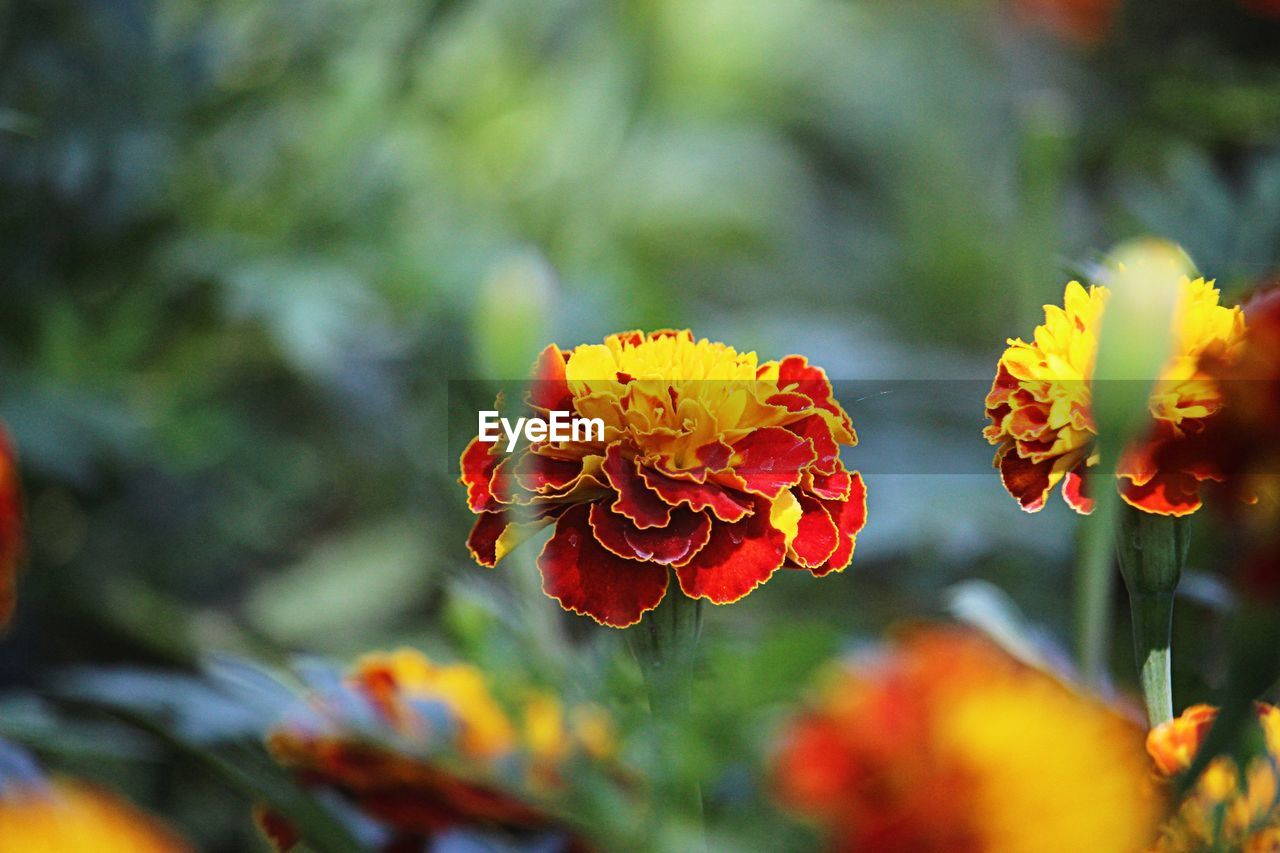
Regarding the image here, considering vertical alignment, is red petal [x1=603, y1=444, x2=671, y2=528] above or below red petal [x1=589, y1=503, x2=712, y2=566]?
above

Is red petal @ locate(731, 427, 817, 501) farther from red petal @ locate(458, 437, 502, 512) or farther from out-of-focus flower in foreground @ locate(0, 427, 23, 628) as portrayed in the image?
out-of-focus flower in foreground @ locate(0, 427, 23, 628)

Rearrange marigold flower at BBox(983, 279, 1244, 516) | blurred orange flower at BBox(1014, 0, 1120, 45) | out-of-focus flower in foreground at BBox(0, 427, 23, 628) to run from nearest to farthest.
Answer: marigold flower at BBox(983, 279, 1244, 516), out-of-focus flower in foreground at BBox(0, 427, 23, 628), blurred orange flower at BBox(1014, 0, 1120, 45)

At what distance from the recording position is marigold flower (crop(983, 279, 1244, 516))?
0.18 meters

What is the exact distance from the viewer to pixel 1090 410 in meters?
0.18

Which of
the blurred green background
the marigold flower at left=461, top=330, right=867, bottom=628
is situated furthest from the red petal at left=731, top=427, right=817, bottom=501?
the blurred green background

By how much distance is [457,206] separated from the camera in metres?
0.87

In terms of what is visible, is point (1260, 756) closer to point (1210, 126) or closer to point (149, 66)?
point (1210, 126)

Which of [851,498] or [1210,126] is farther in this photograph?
[1210,126]

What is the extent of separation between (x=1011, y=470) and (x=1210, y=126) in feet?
1.40

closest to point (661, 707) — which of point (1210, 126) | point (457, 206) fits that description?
point (1210, 126)

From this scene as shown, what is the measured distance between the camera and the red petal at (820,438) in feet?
0.68

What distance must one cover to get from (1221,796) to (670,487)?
0.09m

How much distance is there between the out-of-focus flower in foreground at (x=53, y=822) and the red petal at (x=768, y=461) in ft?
0.43

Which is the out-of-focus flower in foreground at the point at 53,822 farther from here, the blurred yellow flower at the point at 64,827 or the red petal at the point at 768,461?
the red petal at the point at 768,461
